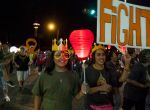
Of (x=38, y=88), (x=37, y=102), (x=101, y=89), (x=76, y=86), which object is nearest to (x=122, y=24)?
(x=101, y=89)

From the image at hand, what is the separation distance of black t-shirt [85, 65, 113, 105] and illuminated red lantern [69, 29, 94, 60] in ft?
1.07

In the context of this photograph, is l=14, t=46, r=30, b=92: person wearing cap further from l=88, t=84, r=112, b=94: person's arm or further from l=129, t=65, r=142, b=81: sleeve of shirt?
l=88, t=84, r=112, b=94: person's arm

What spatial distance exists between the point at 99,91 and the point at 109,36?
2.90ft

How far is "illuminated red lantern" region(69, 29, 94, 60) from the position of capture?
6.36 m

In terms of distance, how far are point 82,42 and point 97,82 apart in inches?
30.8

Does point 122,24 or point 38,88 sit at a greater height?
point 122,24

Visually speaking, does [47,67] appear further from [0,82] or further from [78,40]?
[0,82]

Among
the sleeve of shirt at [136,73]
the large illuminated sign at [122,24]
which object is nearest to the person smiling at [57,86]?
the large illuminated sign at [122,24]

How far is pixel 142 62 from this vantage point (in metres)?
7.61

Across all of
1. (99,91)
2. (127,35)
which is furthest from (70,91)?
(127,35)

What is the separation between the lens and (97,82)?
6.06m

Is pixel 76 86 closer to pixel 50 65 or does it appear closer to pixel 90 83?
pixel 50 65

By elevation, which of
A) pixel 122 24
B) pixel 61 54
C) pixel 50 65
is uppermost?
pixel 122 24

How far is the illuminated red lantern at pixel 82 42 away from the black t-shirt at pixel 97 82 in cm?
33
